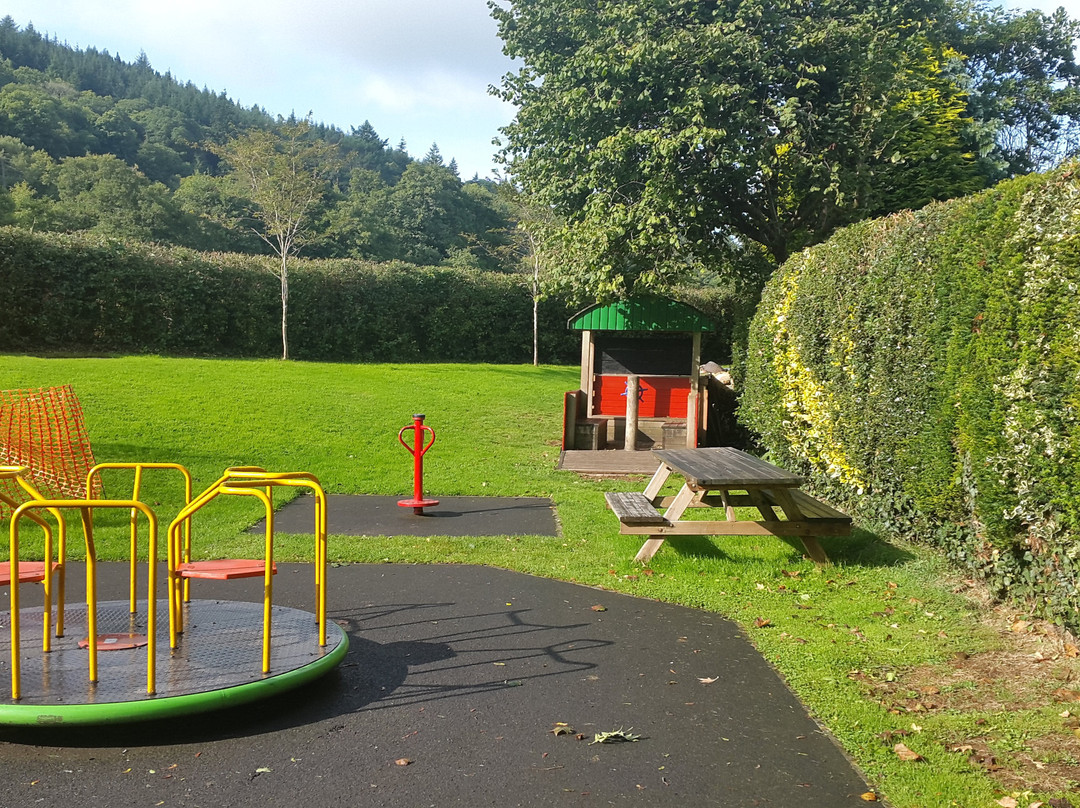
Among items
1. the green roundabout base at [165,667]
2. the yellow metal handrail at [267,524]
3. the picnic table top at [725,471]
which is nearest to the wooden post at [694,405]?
the picnic table top at [725,471]

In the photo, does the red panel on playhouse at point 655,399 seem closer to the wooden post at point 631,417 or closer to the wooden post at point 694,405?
the wooden post at point 694,405

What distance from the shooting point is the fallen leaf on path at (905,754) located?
12.9ft

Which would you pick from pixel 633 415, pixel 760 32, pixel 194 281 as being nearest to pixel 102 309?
pixel 194 281

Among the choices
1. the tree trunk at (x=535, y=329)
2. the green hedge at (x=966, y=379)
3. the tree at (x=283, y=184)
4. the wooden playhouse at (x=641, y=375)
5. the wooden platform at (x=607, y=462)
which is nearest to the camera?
the green hedge at (x=966, y=379)

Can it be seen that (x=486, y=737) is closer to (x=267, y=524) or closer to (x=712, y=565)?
(x=267, y=524)

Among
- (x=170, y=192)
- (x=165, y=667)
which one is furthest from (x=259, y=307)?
(x=170, y=192)

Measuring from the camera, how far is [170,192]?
5581 cm

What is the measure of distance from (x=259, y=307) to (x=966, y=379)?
23257mm

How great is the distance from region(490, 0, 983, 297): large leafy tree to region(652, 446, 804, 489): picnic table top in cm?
737

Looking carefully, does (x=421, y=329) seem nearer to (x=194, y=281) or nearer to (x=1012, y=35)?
(x=194, y=281)

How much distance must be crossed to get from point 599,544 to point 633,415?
683 centimetres

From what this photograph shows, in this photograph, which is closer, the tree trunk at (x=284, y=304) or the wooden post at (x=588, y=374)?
the wooden post at (x=588, y=374)

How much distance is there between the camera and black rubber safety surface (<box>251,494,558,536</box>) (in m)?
9.21

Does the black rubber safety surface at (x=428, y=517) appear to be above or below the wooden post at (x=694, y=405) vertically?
below
